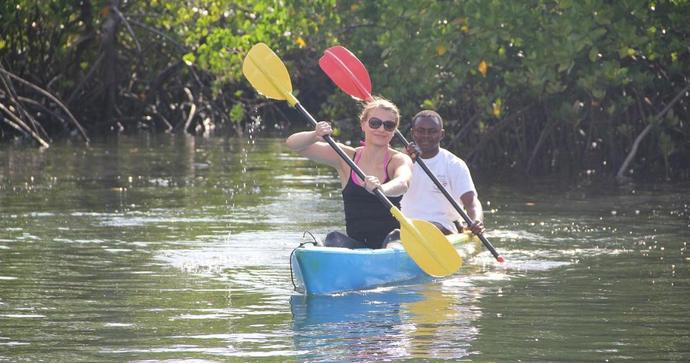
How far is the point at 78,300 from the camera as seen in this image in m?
8.08

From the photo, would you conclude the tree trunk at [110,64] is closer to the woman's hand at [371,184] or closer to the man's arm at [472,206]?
the man's arm at [472,206]

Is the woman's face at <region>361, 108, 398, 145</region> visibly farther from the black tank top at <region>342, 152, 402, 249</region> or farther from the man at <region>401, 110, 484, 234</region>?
the man at <region>401, 110, 484, 234</region>

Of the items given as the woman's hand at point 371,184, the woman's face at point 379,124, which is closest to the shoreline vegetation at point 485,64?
the woman's face at point 379,124

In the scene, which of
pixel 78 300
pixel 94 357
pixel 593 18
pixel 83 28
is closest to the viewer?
pixel 94 357

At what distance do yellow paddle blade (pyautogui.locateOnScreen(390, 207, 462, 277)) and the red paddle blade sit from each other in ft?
5.83

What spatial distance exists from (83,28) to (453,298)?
15803 mm

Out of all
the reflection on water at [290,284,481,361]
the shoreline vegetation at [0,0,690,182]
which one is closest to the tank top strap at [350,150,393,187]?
the reflection on water at [290,284,481,361]

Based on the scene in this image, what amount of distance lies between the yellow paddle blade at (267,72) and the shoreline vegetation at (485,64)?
565 centimetres

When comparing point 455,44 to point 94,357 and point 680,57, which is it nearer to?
point 680,57

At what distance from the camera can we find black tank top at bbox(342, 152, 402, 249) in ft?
28.5

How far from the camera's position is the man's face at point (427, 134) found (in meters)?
9.64

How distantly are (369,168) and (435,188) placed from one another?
1229 mm

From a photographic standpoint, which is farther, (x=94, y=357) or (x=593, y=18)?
(x=593, y=18)

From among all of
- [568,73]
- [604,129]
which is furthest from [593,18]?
[604,129]
